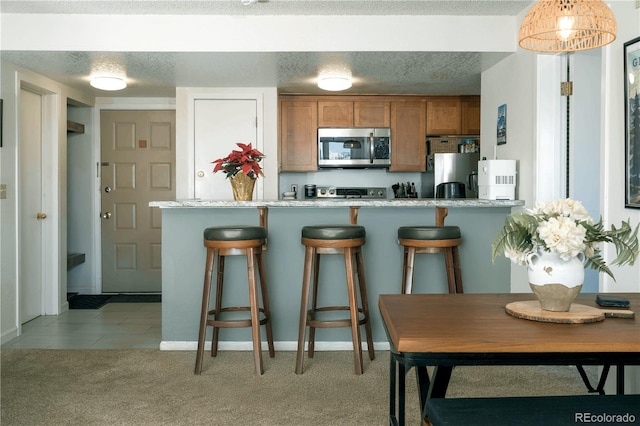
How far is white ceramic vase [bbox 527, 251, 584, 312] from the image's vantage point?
1.73m

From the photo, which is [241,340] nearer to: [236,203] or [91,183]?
[236,203]

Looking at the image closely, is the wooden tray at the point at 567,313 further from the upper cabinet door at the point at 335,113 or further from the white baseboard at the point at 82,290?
the white baseboard at the point at 82,290

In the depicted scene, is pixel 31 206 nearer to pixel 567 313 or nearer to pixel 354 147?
pixel 354 147

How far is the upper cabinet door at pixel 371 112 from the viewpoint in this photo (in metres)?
6.25

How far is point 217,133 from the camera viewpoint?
18.7ft

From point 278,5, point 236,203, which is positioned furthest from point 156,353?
point 278,5

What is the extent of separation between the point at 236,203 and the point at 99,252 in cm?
341

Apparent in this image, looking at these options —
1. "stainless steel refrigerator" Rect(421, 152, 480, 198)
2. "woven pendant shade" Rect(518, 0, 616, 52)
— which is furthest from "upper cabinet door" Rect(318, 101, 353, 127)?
"woven pendant shade" Rect(518, 0, 616, 52)

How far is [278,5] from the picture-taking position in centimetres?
383

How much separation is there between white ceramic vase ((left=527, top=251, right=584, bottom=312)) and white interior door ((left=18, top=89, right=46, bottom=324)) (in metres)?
4.24

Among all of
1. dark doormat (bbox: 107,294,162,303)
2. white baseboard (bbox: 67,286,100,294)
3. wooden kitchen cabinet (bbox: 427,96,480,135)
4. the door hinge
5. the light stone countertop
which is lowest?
dark doormat (bbox: 107,294,162,303)

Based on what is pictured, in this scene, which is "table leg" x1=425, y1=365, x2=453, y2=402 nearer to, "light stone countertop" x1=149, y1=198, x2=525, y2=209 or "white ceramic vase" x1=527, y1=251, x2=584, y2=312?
"white ceramic vase" x1=527, y1=251, x2=584, y2=312

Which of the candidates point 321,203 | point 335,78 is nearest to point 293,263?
point 321,203

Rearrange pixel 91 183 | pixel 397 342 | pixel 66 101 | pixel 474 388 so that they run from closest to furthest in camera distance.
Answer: pixel 397 342, pixel 474 388, pixel 66 101, pixel 91 183
